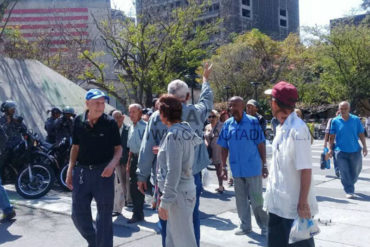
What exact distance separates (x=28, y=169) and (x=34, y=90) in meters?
4.52

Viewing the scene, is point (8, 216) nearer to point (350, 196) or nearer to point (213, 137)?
point (213, 137)

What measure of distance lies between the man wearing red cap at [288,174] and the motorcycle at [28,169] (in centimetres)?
547

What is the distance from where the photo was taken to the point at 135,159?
6.38 meters

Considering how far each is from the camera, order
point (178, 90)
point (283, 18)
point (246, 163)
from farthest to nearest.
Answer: point (283, 18) < point (246, 163) < point (178, 90)

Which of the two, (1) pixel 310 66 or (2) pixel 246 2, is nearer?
(1) pixel 310 66

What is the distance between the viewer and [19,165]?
8078 mm

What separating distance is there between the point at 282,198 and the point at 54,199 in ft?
18.0

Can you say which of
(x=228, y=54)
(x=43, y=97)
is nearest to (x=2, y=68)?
(x=43, y=97)

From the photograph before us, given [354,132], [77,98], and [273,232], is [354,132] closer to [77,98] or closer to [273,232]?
[273,232]

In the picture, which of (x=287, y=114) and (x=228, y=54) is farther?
(x=228, y=54)

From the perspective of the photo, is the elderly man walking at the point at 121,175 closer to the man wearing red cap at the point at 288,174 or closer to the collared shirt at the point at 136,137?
the collared shirt at the point at 136,137

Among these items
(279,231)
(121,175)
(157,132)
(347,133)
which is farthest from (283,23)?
(279,231)

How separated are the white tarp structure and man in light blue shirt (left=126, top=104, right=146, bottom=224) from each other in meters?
5.12

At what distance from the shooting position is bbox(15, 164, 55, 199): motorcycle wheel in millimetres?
7867
